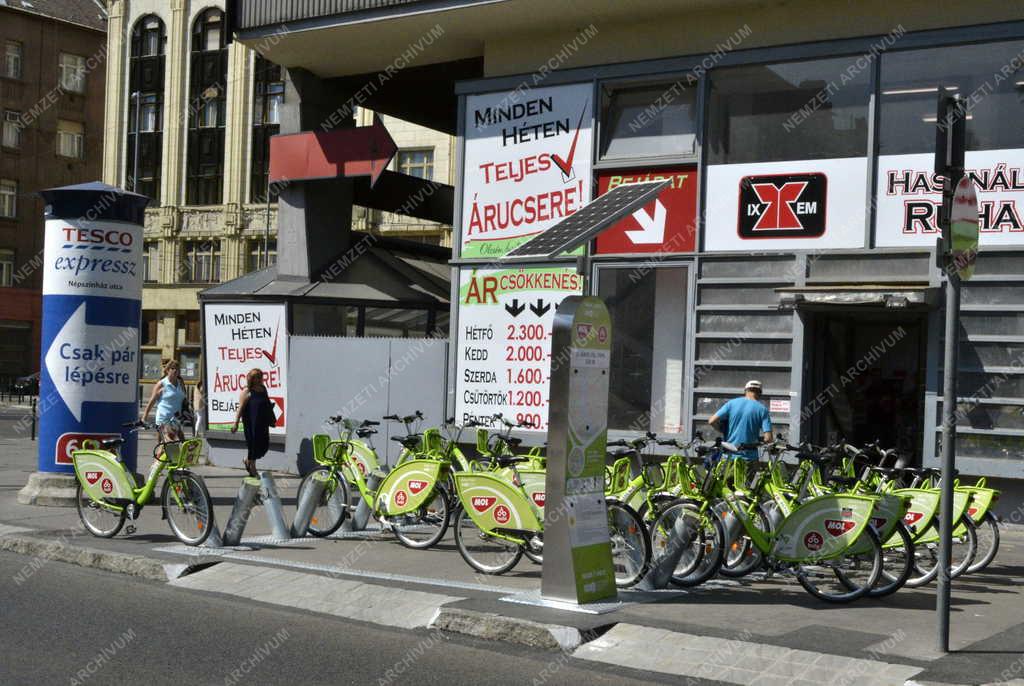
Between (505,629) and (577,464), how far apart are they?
133 centimetres


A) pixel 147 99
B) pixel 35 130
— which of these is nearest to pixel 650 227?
pixel 147 99

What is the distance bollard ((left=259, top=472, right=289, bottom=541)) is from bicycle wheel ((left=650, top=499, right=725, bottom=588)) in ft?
13.1

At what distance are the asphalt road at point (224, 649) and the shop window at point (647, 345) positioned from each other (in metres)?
7.25

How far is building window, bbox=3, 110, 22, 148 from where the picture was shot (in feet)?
183

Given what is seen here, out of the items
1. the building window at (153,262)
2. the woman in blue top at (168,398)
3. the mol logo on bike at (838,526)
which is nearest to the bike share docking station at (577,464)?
the mol logo on bike at (838,526)

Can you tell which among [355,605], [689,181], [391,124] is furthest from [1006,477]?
[391,124]

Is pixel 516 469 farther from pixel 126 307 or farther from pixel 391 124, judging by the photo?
pixel 391 124

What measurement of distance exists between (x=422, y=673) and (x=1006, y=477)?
837 cm

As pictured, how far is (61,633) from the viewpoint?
7.75m

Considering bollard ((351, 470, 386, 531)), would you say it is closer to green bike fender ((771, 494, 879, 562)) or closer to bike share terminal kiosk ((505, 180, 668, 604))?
bike share terminal kiosk ((505, 180, 668, 604))

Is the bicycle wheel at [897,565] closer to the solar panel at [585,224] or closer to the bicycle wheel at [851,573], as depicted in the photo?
the bicycle wheel at [851,573]

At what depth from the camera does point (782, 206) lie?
14445mm

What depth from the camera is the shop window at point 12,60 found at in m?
55.8

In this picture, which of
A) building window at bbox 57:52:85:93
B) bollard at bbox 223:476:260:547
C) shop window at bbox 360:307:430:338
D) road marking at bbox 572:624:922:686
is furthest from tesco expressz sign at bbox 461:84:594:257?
building window at bbox 57:52:85:93
